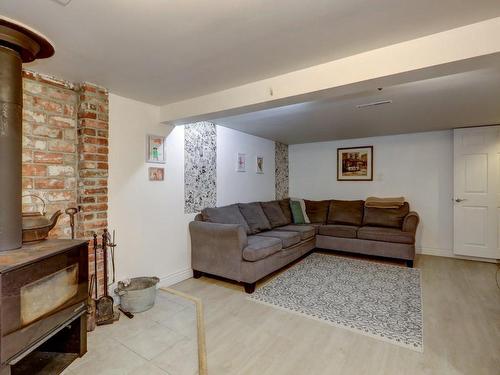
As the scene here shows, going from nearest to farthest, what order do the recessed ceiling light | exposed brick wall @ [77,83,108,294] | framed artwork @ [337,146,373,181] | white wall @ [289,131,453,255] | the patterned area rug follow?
the recessed ceiling light
the patterned area rug
exposed brick wall @ [77,83,108,294]
white wall @ [289,131,453,255]
framed artwork @ [337,146,373,181]

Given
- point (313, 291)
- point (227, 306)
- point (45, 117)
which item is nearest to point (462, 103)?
point (313, 291)

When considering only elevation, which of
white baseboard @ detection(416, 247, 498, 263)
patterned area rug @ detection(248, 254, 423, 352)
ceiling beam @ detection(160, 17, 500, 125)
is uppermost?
ceiling beam @ detection(160, 17, 500, 125)

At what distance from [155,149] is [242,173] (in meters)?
1.76

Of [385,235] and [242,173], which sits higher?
[242,173]

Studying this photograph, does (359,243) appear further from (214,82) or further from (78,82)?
(78,82)

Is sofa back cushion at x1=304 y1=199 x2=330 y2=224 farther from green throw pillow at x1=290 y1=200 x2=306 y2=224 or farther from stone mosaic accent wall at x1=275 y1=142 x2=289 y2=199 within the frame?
stone mosaic accent wall at x1=275 y1=142 x2=289 y2=199

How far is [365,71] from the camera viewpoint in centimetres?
181

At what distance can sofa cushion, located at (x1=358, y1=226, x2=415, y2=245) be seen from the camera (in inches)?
151

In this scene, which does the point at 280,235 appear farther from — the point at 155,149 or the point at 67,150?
the point at 67,150

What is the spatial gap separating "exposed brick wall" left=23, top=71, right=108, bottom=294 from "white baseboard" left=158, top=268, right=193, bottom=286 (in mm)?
731

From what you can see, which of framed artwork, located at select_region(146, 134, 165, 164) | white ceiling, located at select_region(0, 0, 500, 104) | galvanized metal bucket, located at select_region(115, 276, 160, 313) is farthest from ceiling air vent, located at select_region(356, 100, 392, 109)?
galvanized metal bucket, located at select_region(115, 276, 160, 313)

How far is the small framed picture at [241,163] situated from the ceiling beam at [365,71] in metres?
1.70

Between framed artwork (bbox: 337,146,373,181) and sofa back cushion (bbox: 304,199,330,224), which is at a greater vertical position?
framed artwork (bbox: 337,146,373,181)

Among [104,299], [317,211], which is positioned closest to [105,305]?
[104,299]
